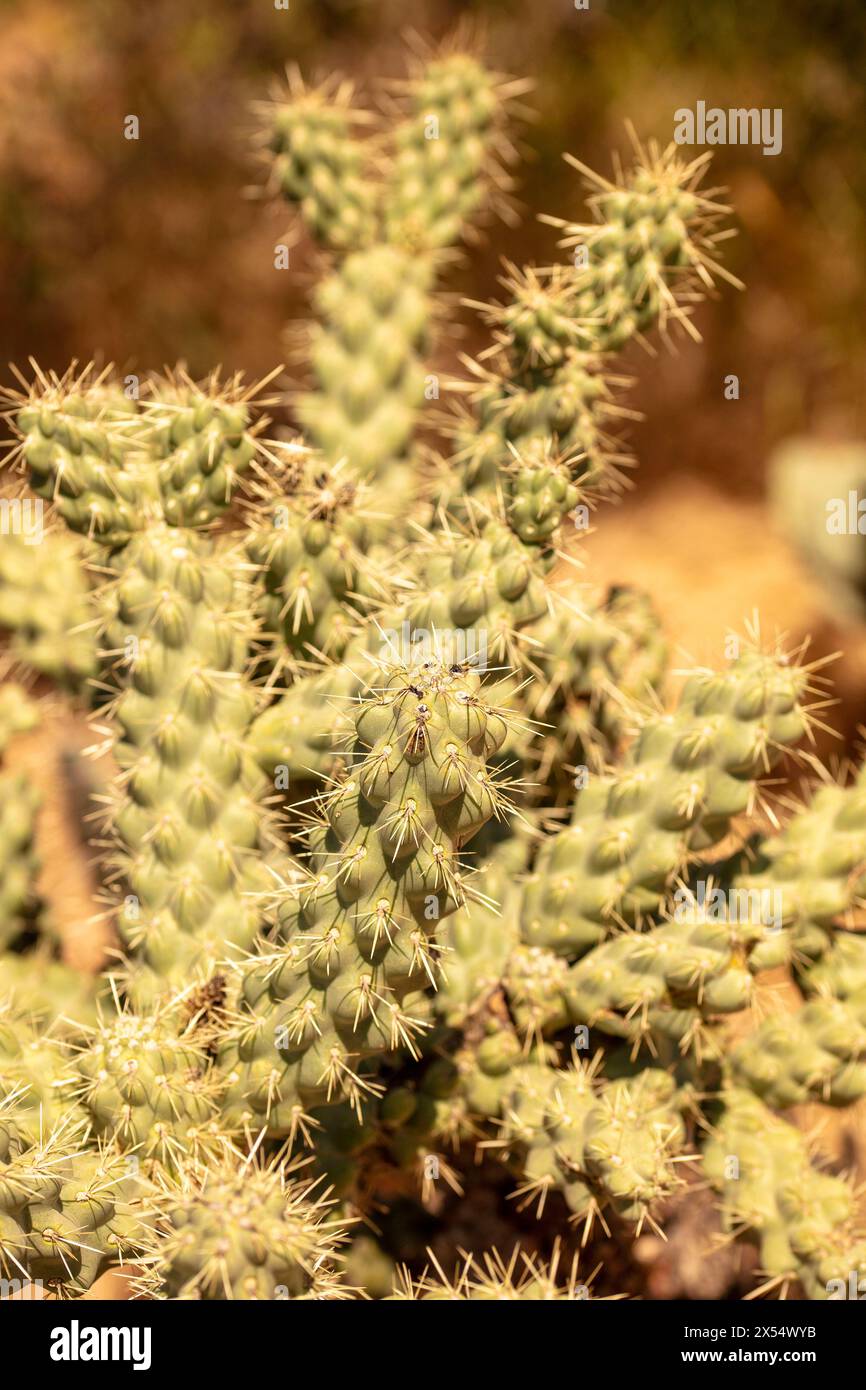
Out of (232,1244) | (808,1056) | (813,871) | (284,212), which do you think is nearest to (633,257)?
(813,871)

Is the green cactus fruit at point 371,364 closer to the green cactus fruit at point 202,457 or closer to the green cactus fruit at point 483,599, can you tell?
the green cactus fruit at point 202,457

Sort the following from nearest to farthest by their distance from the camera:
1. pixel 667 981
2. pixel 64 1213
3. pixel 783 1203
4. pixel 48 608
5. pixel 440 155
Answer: pixel 64 1213 < pixel 667 981 < pixel 783 1203 < pixel 48 608 < pixel 440 155

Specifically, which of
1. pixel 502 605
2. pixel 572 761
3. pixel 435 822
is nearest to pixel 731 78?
pixel 572 761

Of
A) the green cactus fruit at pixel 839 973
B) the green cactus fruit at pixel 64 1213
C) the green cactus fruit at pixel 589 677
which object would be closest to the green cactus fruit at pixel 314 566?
the green cactus fruit at pixel 589 677

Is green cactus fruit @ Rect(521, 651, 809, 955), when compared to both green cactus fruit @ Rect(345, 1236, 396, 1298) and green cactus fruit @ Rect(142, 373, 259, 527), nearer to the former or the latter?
green cactus fruit @ Rect(345, 1236, 396, 1298)

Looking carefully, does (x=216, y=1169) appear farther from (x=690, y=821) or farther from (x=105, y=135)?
(x=105, y=135)

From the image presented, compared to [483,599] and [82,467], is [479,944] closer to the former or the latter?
[483,599]

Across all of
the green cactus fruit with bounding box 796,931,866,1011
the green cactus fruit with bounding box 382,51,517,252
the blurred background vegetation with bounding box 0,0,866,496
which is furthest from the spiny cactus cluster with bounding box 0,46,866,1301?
the blurred background vegetation with bounding box 0,0,866,496
